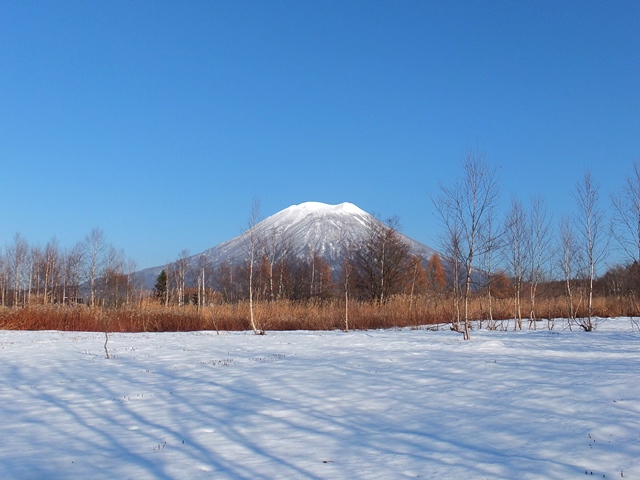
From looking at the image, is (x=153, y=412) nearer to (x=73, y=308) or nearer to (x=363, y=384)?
(x=363, y=384)

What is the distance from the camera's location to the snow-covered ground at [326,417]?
4027mm

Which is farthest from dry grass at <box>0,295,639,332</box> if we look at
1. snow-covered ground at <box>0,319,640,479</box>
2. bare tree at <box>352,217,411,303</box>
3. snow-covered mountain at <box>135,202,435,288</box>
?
snow-covered mountain at <box>135,202,435,288</box>

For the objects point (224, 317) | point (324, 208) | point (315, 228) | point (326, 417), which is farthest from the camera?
point (324, 208)

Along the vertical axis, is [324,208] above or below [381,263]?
above

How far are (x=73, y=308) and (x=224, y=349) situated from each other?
1214cm

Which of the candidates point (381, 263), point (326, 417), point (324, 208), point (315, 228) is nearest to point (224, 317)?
point (381, 263)

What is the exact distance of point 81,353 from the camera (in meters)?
11.6

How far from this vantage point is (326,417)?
555 centimetres

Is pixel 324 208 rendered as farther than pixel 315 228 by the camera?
Yes

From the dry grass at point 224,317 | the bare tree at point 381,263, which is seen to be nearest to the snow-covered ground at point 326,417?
the dry grass at point 224,317

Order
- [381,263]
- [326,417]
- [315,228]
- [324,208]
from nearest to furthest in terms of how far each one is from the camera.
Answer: [326,417] → [381,263] → [315,228] → [324,208]

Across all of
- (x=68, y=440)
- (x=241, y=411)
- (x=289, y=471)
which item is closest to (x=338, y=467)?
(x=289, y=471)

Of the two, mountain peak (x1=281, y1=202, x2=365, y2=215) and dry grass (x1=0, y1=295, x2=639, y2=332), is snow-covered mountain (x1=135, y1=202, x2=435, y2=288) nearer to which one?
mountain peak (x1=281, y1=202, x2=365, y2=215)

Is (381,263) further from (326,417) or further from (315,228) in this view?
(315,228)
